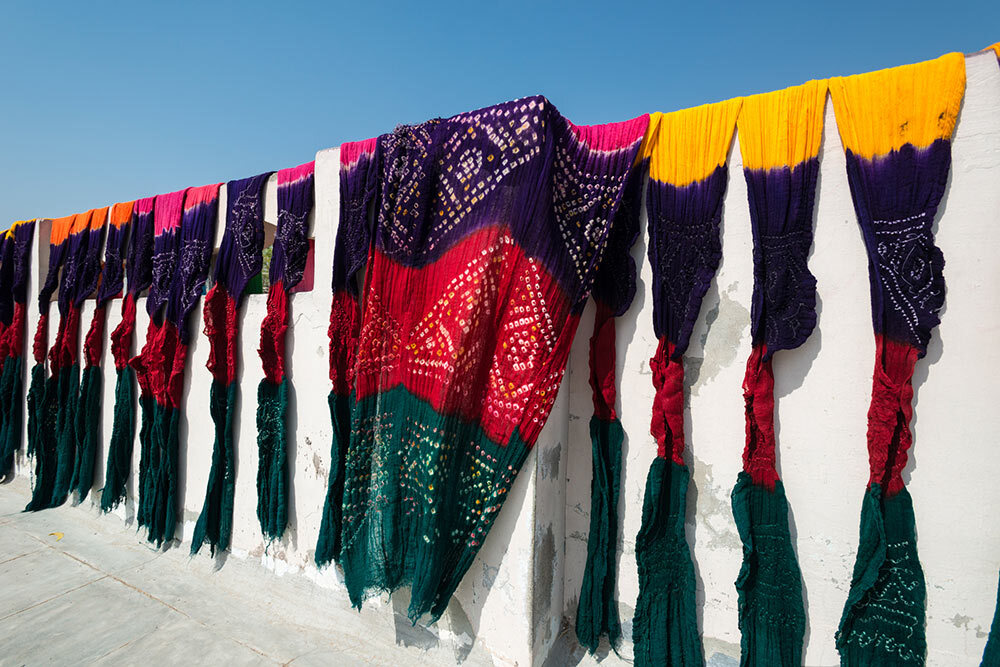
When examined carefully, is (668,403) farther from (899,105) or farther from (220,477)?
(220,477)

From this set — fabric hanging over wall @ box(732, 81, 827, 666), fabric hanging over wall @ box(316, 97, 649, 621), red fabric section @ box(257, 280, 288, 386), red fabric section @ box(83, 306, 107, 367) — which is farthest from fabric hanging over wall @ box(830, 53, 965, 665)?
red fabric section @ box(83, 306, 107, 367)

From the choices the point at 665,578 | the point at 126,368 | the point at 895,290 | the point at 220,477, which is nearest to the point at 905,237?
the point at 895,290

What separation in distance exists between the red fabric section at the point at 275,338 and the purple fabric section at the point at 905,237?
2.28m

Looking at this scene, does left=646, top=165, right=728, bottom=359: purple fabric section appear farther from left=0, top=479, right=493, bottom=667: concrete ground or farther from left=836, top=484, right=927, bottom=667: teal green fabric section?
left=0, top=479, right=493, bottom=667: concrete ground

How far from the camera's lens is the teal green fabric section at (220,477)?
2.43m

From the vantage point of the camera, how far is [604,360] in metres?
1.72

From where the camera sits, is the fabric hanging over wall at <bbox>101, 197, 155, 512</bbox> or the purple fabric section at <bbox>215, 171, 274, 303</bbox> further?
the fabric hanging over wall at <bbox>101, 197, 155, 512</bbox>

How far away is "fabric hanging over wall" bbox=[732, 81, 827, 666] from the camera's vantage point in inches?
57.2

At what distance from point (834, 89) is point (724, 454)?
3.89 ft

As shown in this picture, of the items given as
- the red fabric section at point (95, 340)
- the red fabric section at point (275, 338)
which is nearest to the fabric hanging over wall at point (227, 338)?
the red fabric section at point (275, 338)

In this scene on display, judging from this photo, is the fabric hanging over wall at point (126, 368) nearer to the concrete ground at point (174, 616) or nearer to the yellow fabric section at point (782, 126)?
the concrete ground at point (174, 616)

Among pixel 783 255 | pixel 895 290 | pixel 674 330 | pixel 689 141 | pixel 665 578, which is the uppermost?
pixel 689 141

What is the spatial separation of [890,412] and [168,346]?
128 inches

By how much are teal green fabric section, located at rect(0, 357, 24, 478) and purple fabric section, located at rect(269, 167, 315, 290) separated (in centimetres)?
312
